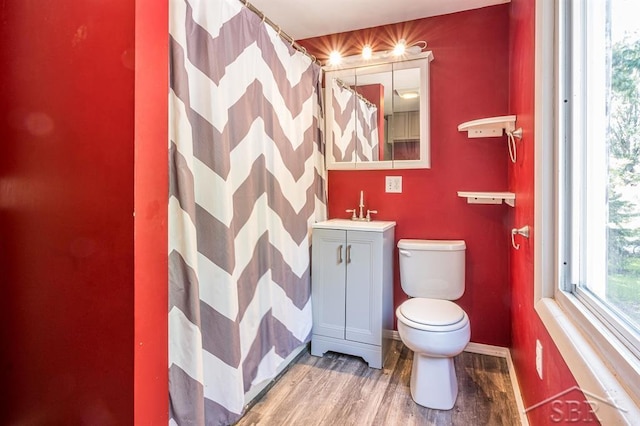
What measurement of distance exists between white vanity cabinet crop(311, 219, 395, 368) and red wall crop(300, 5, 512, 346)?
13.9 inches

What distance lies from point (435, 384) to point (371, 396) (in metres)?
0.35

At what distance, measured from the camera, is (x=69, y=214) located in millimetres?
1084

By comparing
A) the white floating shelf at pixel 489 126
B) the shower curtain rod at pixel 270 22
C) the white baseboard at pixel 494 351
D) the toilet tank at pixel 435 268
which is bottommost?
the white baseboard at pixel 494 351

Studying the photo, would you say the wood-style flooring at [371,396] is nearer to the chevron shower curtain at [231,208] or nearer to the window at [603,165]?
the chevron shower curtain at [231,208]

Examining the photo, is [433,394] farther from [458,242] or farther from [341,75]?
[341,75]

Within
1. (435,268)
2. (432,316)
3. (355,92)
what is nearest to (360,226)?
(435,268)

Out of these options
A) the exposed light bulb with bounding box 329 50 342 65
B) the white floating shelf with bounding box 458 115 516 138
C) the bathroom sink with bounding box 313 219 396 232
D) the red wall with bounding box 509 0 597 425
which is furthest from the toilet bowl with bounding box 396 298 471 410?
the exposed light bulb with bounding box 329 50 342 65

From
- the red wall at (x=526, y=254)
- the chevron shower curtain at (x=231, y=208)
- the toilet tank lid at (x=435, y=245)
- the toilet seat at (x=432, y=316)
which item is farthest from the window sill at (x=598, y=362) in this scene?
the chevron shower curtain at (x=231, y=208)

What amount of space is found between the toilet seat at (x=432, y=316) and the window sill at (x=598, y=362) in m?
0.67

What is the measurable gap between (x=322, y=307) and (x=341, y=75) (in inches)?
68.5

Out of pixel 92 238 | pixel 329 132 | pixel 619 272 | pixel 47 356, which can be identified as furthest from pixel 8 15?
pixel 619 272

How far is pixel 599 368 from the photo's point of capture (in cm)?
76

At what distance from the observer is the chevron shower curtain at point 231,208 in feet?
4.34

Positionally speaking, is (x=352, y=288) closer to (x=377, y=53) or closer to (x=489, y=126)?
(x=489, y=126)
